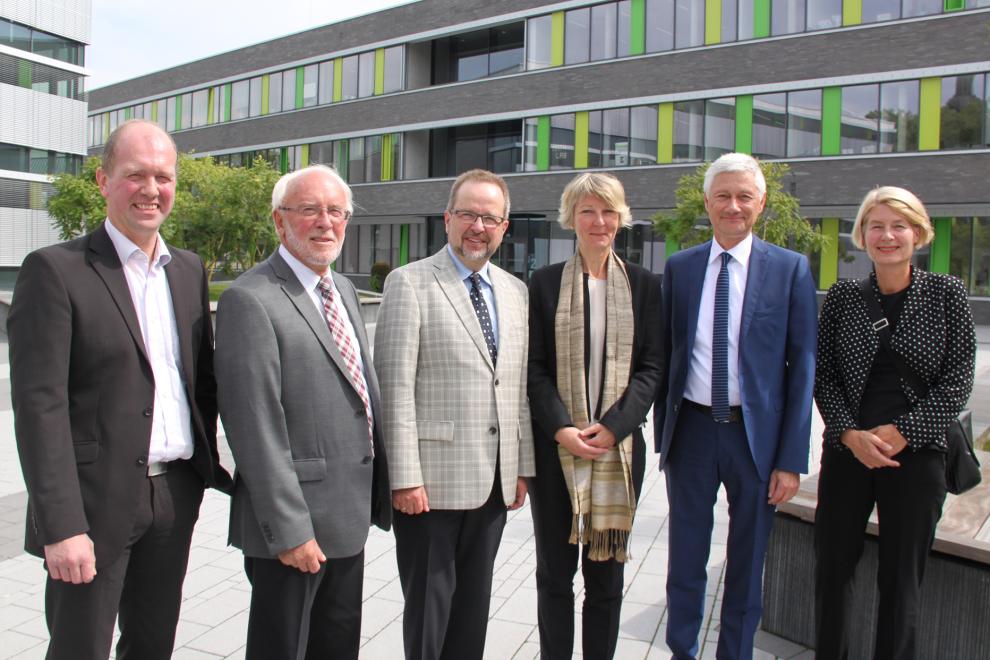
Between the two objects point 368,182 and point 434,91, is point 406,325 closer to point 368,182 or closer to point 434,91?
point 434,91

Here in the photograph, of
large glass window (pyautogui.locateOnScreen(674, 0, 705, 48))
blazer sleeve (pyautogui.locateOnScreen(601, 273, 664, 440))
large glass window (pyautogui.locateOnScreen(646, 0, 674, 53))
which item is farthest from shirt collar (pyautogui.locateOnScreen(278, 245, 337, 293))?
large glass window (pyautogui.locateOnScreen(646, 0, 674, 53))

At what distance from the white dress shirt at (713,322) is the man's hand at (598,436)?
477mm

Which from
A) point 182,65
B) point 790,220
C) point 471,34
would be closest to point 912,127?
point 790,220

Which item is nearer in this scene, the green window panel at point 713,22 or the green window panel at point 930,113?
the green window panel at point 930,113

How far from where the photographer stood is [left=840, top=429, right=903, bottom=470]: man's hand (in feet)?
10.6

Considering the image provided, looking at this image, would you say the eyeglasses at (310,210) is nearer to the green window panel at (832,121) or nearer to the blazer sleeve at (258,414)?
the blazer sleeve at (258,414)

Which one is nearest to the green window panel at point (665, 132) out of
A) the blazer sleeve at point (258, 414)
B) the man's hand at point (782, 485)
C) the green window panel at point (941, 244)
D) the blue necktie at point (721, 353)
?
the green window panel at point (941, 244)

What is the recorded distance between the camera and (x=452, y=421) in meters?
3.17

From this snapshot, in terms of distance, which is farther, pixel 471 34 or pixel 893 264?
pixel 471 34

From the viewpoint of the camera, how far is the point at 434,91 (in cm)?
3438

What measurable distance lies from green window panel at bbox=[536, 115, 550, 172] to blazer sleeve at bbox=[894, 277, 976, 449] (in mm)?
28808

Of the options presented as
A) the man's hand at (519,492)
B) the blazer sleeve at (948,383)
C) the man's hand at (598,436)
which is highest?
the blazer sleeve at (948,383)

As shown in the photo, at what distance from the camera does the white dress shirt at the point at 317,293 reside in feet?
9.50

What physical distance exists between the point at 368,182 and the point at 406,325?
35541 millimetres
